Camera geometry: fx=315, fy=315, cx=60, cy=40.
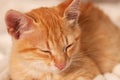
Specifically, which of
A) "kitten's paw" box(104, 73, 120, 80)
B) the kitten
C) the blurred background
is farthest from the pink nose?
the blurred background

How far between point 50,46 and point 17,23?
18 cm

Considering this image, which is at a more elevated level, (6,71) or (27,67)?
(27,67)

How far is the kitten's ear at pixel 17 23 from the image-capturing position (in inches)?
54.3

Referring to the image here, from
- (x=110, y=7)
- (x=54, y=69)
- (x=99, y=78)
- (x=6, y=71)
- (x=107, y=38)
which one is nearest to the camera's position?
(x=54, y=69)

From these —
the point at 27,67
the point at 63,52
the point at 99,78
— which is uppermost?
the point at 63,52

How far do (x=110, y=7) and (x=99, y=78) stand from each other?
28.5 inches

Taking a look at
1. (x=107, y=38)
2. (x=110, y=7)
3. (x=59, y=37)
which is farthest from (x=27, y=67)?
(x=110, y=7)

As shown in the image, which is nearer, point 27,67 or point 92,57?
point 27,67

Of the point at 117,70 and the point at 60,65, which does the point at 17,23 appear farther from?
the point at 117,70

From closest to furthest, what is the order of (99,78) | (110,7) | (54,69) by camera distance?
(54,69), (99,78), (110,7)

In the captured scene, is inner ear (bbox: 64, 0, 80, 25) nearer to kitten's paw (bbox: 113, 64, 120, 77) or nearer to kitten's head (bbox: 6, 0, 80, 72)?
kitten's head (bbox: 6, 0, 80, 72)

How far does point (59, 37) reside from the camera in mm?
1457

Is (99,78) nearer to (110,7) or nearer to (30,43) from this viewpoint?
(30,43)

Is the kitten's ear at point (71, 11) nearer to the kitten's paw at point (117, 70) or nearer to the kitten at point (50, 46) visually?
the kitten at point (50, 46)
